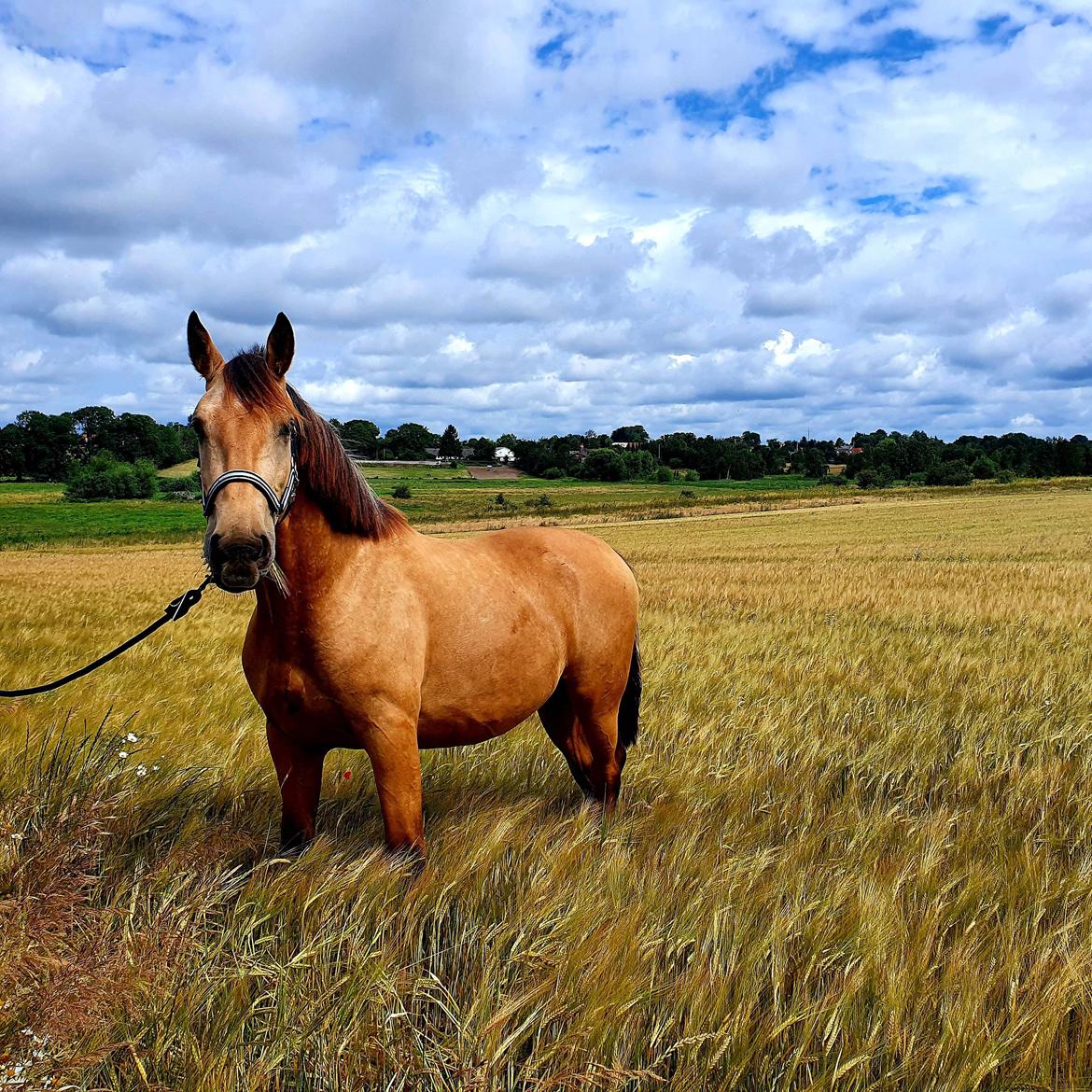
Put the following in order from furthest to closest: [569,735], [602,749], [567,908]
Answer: [569,735]
[602,749]
[567,908]

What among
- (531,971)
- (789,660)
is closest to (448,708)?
(531,971)

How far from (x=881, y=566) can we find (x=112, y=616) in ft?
53.2

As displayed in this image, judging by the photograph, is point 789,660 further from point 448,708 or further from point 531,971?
point 531,971

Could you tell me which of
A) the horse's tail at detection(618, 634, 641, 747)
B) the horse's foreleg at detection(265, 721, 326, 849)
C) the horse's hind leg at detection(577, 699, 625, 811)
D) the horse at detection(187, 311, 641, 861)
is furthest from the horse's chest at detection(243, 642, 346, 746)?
the horse's tail at detection(618, 634, 641, 747)

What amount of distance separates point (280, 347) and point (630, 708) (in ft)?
9.20

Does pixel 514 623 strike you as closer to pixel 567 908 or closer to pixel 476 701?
pixel 476 701

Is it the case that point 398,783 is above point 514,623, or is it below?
below

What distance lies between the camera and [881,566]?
19203 mm

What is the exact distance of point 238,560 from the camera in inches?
98.5

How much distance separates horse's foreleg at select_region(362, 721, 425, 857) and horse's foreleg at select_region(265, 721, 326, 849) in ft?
1.31

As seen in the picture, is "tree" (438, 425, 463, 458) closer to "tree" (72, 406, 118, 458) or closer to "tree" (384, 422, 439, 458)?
"tree" (384, 422, 439, 458)

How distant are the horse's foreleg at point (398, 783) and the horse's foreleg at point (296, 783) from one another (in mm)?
401

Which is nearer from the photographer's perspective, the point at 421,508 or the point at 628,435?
the point at 421,508

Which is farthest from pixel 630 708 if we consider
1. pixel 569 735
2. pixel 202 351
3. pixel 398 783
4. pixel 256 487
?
pixel 202 351
